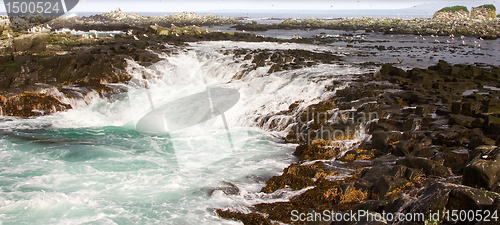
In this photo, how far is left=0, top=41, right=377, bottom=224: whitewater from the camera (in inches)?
245

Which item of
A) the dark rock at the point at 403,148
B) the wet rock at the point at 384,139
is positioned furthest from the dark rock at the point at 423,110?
the dark rock at the point at 403,148

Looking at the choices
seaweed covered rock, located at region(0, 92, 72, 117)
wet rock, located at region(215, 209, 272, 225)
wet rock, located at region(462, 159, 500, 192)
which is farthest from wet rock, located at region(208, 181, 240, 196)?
seaweed covered rock, located at region(0, 92, 72, 117)

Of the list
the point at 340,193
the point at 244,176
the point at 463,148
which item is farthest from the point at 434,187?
the point at 244,176

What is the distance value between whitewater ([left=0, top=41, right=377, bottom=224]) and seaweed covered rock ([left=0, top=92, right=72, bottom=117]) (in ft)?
1.32

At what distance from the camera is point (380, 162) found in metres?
7.02

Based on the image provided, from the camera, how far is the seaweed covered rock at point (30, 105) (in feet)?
41.6

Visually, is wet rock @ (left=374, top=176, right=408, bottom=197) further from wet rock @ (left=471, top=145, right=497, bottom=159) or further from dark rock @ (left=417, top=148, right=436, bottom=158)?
dark rock @ (left=417, top=148, right=436, bottom=158)

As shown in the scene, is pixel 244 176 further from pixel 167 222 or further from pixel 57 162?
pixel 57 162

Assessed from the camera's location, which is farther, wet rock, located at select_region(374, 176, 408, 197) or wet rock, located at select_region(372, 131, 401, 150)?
wet rock, located at select_region(372, 131, 401, 150)

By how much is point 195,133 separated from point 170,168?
9.54 feet

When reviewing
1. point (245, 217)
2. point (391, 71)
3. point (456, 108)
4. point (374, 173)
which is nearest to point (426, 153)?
point (374, 173)

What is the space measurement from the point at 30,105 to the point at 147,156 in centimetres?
684

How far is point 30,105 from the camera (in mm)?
12875

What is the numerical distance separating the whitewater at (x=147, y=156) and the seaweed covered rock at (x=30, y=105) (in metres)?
0.40
